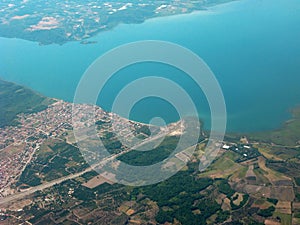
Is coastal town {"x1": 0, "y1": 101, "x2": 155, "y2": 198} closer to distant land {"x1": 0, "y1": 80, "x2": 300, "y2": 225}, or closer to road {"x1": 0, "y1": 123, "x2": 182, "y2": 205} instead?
distant land {"x1": 0, "y1": 80, "x2": 300, "y2": 225}

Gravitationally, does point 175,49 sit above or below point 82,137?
above

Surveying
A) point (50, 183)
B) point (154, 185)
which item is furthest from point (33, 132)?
point (154, 185)

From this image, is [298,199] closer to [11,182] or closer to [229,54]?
[11,182]

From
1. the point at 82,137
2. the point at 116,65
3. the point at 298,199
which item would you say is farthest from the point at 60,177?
the point at 116,65

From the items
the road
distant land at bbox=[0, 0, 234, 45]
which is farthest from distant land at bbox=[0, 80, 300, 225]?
distant land at bbox=[0, 0, 234, 45]

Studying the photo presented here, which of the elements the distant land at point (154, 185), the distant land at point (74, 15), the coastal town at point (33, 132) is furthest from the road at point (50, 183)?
the distant land at point (74, 15)
